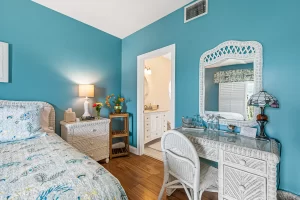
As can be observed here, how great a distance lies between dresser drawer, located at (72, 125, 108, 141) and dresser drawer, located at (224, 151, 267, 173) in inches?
80.6

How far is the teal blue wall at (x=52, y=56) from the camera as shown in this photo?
2.16m

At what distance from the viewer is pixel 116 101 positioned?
311 centimetres

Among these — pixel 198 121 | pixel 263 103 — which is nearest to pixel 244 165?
pixel 263 103

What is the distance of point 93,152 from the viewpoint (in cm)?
258

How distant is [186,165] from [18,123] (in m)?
1.96

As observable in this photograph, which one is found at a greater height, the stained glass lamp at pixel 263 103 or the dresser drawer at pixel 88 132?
the stained glass lamp at pixel 263 103

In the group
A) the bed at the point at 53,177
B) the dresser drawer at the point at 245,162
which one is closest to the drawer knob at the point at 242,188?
the dresser drawer at the point at 245,162

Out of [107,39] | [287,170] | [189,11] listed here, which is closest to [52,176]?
[287,170]

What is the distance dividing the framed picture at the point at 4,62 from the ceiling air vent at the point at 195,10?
256 centimetres

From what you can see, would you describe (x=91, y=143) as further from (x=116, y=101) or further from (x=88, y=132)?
(x=116, y=101)

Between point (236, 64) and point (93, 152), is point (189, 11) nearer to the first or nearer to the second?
point (236, 64)

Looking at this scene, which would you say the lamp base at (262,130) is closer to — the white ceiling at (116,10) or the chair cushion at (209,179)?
the chair cushion at (209,179)

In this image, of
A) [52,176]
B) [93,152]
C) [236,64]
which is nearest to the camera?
[52,176]

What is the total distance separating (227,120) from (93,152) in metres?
2.18
